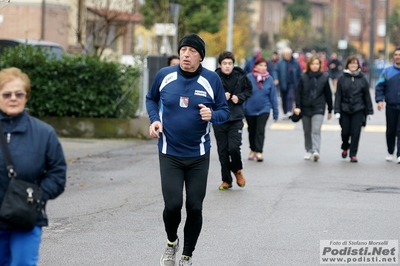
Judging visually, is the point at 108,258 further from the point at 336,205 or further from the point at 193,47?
the point at 336,205

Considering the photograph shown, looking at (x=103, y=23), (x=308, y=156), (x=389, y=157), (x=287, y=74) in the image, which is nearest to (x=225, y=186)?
(x=308, y=156)

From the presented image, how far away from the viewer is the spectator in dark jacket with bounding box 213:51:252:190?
38.5 ft

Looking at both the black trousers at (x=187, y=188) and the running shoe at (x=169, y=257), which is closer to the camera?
the black trousers at (x=187, y=188)

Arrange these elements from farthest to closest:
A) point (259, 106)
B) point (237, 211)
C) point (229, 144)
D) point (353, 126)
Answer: point (353, 126) → point (259, 106) → point (229, 144) → point (237, 211)

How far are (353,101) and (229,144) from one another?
176 inches

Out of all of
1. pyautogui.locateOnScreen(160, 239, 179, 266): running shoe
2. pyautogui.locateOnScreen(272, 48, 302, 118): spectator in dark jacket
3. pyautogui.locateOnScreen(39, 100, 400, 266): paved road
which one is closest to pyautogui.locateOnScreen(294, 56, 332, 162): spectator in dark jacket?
pyautogui.locateOnScreen(39, 100, 400, 266): paved road

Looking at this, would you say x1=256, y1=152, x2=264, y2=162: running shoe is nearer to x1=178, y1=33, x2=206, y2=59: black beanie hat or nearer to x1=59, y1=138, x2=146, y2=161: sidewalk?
x1=59, y1=138, x2=146, y2=161: sidewalk

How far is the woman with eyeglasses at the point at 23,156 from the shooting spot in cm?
517

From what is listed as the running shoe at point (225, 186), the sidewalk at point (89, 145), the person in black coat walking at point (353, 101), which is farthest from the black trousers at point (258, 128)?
the running shoe at point (225, 186)

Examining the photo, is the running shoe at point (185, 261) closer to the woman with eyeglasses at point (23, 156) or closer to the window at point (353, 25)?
the woman with eyeglasses at point (23, 156)

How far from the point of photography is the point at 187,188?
7.29 metres

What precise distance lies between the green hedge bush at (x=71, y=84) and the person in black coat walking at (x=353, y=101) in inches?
207

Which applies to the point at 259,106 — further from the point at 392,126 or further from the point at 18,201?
the point at 18,201

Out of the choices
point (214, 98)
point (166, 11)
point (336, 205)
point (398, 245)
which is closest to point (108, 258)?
point (214, 98)
